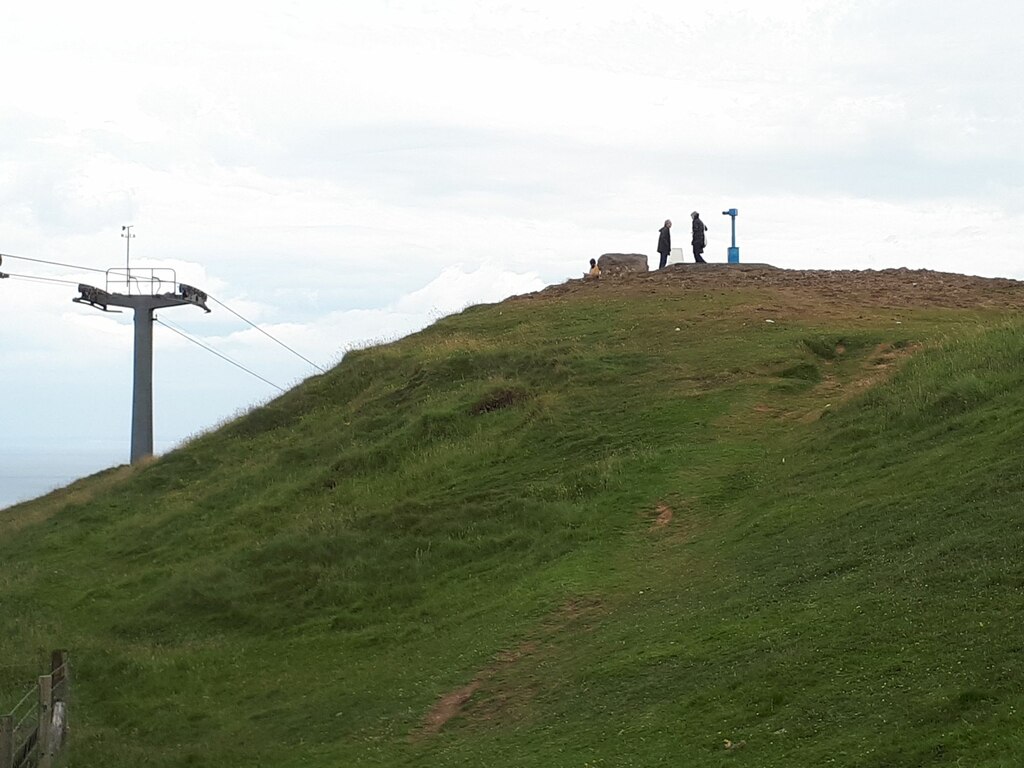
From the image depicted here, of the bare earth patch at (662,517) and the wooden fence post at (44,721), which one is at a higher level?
the bare earth patch at (662,517)

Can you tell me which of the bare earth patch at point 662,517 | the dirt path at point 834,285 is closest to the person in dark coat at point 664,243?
the dirt path at point 834,285

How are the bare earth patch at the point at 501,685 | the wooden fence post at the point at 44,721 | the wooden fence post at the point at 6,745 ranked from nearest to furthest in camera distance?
the wooden fence post at the point at 6,745 → the wooden fence post at the point at 44,721 → the bare earth patch at the point at 501,685

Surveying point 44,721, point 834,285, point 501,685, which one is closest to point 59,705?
point 44,721

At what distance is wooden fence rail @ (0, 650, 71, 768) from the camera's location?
10.6 metres

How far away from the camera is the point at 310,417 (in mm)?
27859

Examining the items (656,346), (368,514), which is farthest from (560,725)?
(656,346)

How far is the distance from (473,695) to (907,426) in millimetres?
7488

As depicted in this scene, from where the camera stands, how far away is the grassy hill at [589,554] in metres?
10.4

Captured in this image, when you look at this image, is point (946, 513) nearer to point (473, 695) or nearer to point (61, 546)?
point (473, 695)

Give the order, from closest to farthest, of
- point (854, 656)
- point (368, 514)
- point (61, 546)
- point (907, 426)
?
point (854, 656) → point (907, 426) → point (368, 514) → point (61, 546)

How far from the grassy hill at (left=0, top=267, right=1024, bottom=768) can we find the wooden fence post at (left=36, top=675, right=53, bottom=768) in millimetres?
1366

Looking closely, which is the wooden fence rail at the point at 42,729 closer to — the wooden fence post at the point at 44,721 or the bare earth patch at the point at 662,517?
the wooden fence post at the point at 44,721

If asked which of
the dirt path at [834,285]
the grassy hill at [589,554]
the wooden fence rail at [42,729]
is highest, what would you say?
the dirt path at [834,285]

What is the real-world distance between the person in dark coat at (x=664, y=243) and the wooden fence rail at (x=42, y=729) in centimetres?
2201
